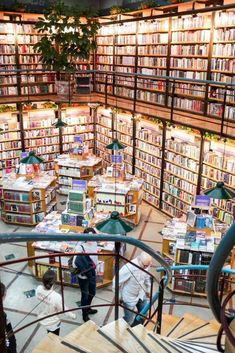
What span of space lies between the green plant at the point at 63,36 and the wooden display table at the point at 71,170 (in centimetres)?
271

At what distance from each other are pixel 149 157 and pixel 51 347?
313 inches

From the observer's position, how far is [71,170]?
35.0 ft

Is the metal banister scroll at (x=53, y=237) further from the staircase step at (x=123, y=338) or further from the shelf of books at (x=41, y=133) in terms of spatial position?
the shelf of books at (x=41, y=133)

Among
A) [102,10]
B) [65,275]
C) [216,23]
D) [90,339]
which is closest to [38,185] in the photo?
→ [65,275]

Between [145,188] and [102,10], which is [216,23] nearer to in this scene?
[145,188]

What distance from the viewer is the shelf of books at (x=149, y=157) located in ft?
32.5

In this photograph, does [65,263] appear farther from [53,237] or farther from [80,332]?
[53,237]

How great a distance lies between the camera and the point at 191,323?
175 inches

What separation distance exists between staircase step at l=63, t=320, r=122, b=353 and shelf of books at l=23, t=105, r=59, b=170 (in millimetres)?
9359

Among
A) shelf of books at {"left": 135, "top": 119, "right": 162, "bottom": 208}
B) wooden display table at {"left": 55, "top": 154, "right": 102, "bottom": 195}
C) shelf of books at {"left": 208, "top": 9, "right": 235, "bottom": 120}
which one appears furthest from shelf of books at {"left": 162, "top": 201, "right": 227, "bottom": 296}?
wooden display table at {"left": 55, "top": 154, "right": 102, "bottom": 195}

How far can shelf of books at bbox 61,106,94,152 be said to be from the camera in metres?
12.1

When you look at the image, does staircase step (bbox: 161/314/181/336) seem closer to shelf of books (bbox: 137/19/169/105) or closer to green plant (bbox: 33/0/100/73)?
shelf of books (bbox: 137/19/169/105)

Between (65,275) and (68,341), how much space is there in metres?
4.08

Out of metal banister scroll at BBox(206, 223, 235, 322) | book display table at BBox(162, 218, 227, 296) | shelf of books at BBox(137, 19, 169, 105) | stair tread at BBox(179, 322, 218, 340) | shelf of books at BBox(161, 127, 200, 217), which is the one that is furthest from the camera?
shelf of books at BBox(137, 19, 169, 105)
